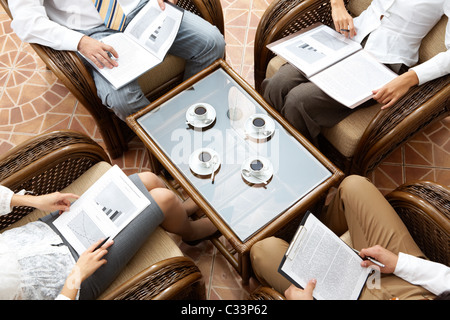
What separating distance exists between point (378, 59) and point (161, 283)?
4.51 feet

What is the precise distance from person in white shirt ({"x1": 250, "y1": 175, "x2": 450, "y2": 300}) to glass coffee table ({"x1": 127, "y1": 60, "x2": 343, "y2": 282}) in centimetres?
10

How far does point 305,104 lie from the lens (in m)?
1.77

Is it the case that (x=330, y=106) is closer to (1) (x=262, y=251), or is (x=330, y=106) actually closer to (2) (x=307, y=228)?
(2) (x=307, y=228)

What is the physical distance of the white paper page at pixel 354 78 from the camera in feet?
5.53

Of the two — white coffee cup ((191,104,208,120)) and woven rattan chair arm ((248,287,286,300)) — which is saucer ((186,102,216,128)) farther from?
woven rattan chair arm ((248,287,286,300))

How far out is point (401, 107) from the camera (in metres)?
1.63

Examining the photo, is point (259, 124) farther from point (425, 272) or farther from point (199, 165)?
point (425, 272)

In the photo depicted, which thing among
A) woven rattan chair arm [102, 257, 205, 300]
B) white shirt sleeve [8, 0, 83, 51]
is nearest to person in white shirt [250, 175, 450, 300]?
woven rattan chair arm [102, 257, 205, 300]

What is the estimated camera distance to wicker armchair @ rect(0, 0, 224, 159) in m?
1.79

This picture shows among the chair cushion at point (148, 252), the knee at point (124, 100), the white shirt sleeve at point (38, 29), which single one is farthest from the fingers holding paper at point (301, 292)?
the white shirt sleeve at point (38, 29)

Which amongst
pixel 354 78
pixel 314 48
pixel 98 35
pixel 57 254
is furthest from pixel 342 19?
pixel 57 254

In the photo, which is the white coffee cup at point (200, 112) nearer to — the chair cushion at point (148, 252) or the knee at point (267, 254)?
the chair cushion at point (148, 252)
